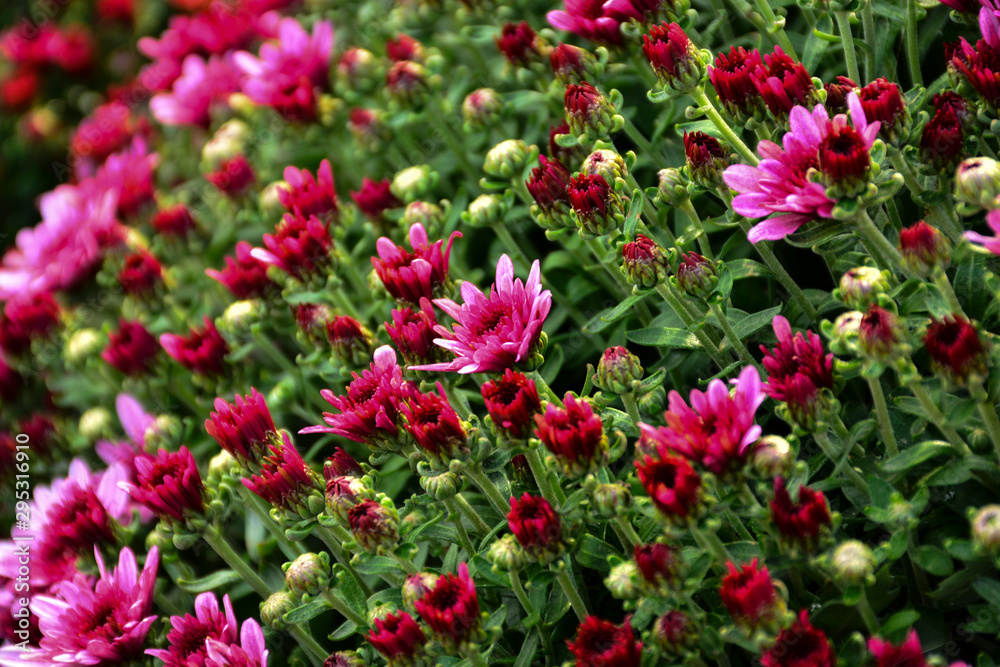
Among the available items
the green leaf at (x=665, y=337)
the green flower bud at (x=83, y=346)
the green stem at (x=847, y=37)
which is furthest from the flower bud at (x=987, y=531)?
the green flower bud at (x=83, y=346)

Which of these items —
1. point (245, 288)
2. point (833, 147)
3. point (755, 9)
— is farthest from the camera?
point (245, 288)

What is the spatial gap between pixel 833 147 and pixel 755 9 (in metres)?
0.90

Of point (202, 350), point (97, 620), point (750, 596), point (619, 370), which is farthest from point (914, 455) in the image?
point (202, 350)

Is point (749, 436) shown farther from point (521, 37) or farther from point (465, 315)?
point (521, 37)

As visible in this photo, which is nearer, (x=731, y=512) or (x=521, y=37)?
(x=731, y=512)

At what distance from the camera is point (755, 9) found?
2.16 m

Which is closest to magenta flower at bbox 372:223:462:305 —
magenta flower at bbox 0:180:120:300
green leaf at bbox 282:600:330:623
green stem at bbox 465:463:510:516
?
green stem at bbox 465:463:510:516

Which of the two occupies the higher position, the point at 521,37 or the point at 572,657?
the point at 521,37

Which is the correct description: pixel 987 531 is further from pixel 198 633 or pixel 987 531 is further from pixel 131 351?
pixel 131 351

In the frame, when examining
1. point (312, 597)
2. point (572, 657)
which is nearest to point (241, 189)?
point (312, 597)

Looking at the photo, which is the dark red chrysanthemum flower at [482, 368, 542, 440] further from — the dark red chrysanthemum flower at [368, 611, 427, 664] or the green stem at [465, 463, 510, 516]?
→ the dark red chrysanthemum flower at [368, 611, 427, 664]

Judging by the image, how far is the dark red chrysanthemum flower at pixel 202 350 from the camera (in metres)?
2.32

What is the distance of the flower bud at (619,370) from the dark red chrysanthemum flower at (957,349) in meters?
0.48

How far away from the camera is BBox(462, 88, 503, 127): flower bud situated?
7.69 ft
